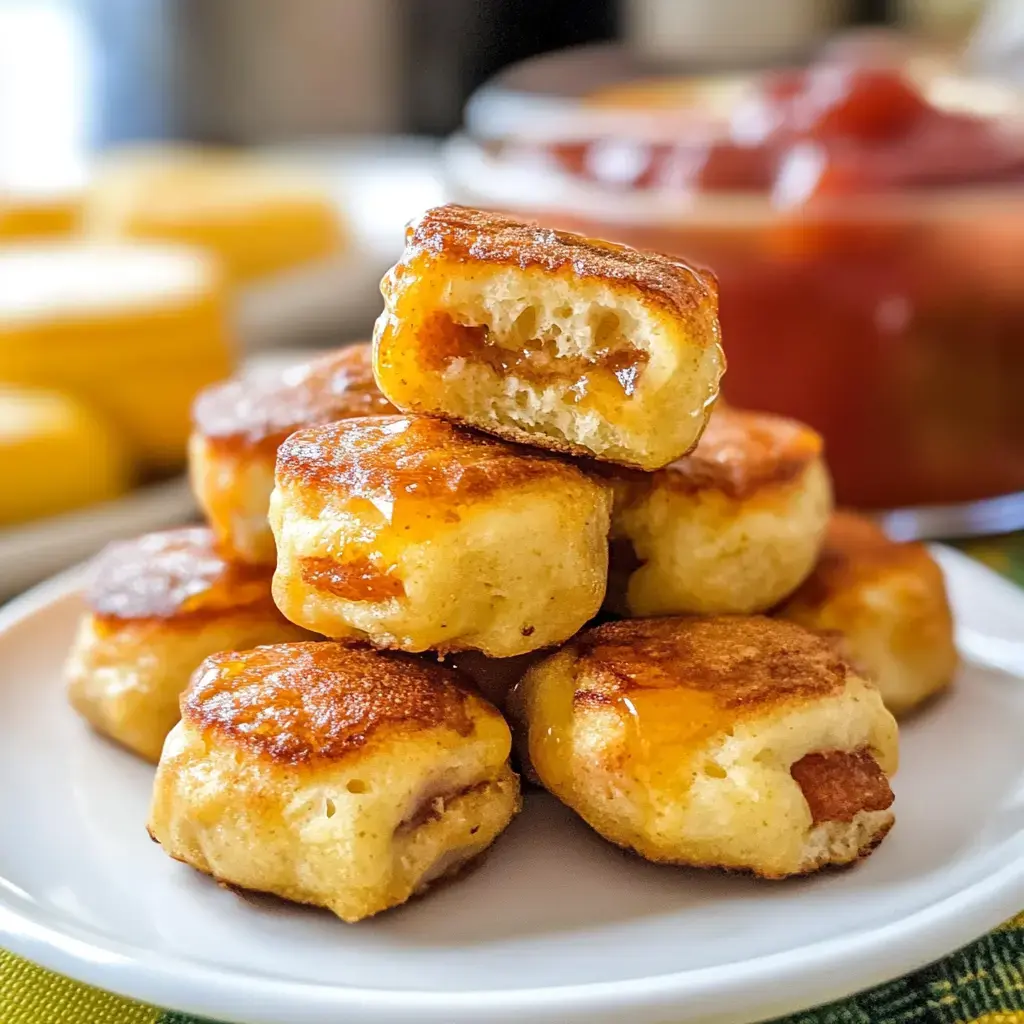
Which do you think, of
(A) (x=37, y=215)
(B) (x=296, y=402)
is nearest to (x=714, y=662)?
(B) (x=296, y=402)

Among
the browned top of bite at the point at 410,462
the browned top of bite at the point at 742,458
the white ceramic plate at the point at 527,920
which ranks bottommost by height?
the white ceramic plate at the point at 527,920

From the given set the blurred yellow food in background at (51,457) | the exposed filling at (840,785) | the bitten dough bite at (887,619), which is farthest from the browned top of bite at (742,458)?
the blurred yellow food in background at (51,457)

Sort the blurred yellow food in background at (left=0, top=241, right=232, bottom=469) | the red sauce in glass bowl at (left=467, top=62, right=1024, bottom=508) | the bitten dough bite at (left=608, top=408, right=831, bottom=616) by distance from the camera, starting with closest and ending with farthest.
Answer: the bitten dough bite at (left=608, top=408, right=831, bottom=616)
the red sauce in glass bowl at (left=467, top=62, right=1024, bottom=508)
the blurred yellow food in background at (left=0, top=241, right=232, bottom=469)

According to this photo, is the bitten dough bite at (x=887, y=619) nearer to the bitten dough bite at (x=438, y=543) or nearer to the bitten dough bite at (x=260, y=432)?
the bitten dough bite at (x=438, y=543)

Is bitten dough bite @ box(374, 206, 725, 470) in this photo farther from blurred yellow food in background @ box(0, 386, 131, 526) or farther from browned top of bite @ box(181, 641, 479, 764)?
blurred yellow food in background @ box(0, 386, 131, 526)

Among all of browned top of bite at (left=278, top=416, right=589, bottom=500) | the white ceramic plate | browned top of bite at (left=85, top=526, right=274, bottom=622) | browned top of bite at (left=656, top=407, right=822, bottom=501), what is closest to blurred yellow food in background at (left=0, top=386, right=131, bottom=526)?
browned top of bite at (left=85, top=526, right=274, bottom=622)

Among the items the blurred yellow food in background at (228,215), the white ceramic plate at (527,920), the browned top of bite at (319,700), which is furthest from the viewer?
the blurred yellow food in background at (228,215)

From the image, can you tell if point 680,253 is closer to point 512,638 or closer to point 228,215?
point 512,638
